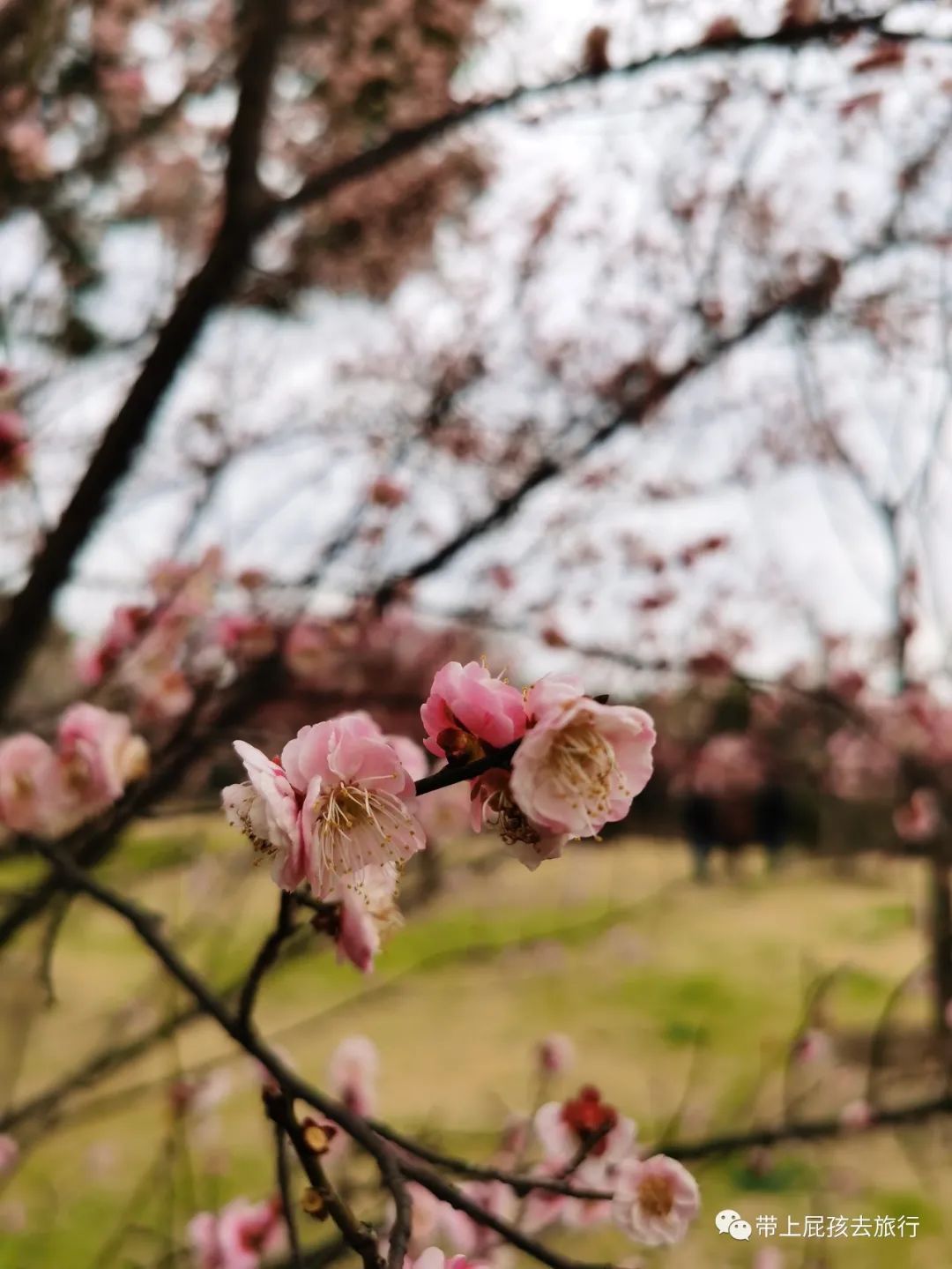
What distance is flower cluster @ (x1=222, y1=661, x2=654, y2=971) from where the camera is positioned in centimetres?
57

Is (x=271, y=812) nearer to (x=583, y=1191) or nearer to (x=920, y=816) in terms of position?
(x=583, y=1191)

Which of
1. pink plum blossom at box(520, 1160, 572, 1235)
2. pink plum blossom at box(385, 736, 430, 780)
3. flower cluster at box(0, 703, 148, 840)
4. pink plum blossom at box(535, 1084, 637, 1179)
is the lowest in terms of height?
pink plum blossom at box(520, 1160, 572, 1235)

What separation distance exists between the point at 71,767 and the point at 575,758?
1014 millimetres

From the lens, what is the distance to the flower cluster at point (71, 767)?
1328mm

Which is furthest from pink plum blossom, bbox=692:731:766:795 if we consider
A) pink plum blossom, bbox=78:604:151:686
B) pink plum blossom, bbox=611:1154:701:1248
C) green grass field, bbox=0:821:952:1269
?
pink plum blossom, bbox=611:1154:701:1248

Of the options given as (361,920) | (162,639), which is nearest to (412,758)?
(361,920)

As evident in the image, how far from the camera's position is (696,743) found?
6289mm

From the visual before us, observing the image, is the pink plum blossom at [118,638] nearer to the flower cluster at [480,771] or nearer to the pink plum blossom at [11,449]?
the pink plum blossom at [11,449]

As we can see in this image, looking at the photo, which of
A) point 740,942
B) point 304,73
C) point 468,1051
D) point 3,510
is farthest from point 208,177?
point 740,942

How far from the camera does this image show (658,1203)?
86 cm

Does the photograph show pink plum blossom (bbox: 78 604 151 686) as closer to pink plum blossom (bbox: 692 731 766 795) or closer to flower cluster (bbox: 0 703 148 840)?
flower cluster (bbox: 0 703 148 840)

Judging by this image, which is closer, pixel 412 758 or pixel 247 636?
pixel 412 758

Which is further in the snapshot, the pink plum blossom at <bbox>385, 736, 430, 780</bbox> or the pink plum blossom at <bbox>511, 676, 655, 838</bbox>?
the pink plum blossom at <bbox>385, 736, 430, 780</bbox>

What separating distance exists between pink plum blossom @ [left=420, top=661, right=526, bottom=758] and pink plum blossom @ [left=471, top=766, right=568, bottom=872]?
0.02 meters
